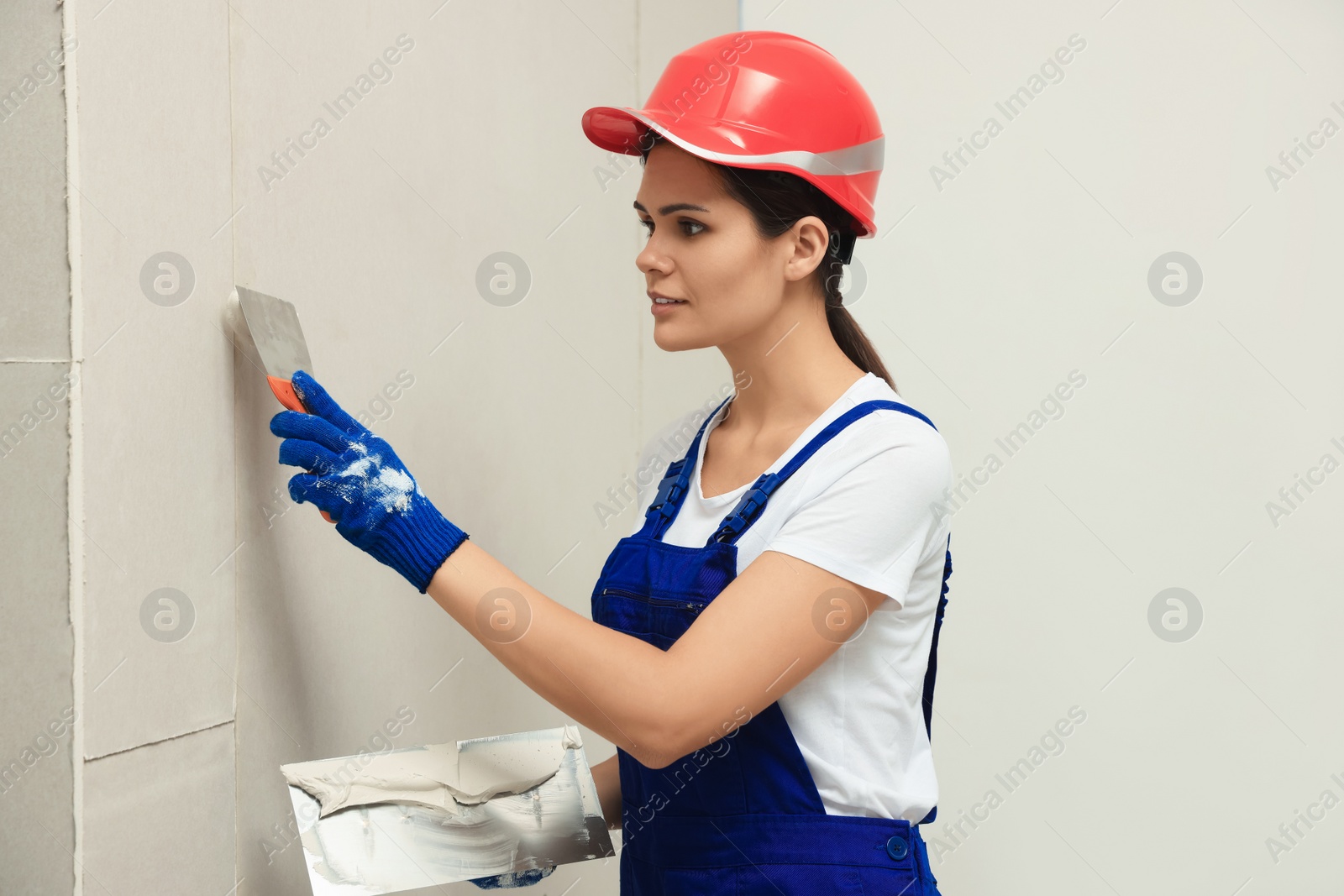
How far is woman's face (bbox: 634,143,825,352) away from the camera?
1.09 meters

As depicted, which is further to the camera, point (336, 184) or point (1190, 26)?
point (1190, 26)

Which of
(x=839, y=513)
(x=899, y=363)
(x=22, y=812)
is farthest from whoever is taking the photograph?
(x=899, y=363)

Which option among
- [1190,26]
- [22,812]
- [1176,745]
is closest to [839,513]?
[22,812]

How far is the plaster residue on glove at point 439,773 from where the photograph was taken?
38.6 inches

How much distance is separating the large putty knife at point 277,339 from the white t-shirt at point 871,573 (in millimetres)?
457

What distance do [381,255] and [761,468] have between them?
1.73 feet

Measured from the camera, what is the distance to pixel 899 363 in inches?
89.4

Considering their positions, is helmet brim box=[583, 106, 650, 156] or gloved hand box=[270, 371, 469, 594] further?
helmet brim box=[583, 106, 650, 156]

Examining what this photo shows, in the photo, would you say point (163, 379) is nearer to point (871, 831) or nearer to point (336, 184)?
point (336, 184)

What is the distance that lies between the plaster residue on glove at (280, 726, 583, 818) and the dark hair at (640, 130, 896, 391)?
0.57 metres
